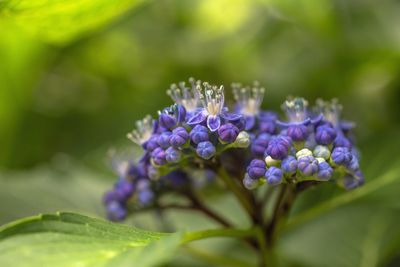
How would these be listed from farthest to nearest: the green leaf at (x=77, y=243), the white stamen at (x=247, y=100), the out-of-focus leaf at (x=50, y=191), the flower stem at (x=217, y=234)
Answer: the out-of-focus leaf at (x=50, y=191) < the white stamen at (x=247, y=100) < the flower stem at (x=217, y=234) < the green leaf at (x=77, y=243)

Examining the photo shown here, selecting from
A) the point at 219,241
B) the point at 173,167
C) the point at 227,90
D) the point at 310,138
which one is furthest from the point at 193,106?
the point at 227,90

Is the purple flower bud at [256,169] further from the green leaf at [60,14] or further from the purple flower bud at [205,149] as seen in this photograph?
the green leaf at [60,14]

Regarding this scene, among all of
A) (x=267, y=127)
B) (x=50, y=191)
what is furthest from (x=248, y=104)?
(x=50, y=191)

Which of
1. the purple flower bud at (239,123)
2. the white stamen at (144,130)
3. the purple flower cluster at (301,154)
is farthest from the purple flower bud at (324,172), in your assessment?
the white stamen at (144,130)

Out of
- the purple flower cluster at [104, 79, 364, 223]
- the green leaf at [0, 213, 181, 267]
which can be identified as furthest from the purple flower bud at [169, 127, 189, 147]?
the green leaf at [0, 213, 181, 267]

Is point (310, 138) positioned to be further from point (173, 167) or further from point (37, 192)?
point (37, 192)
